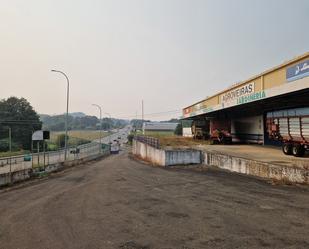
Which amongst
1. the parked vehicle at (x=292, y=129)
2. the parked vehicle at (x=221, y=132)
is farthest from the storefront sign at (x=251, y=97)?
the parked vehicle at (x=221, y=132)

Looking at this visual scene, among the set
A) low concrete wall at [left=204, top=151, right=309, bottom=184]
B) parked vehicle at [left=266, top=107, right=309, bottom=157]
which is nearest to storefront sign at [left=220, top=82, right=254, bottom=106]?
parked vehicle at [left=266, top=107, right=309, bottom=157]

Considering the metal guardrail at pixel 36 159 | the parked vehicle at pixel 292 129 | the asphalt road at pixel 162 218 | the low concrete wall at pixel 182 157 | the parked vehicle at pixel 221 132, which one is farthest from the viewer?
the parked vehicle at pixel 221 132

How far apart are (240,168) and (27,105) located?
8919 centimetres

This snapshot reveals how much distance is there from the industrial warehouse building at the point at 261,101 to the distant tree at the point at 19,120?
52.8 meters

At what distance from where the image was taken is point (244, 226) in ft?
26.3

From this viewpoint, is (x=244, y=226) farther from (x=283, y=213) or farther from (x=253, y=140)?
(x=253, y=140)

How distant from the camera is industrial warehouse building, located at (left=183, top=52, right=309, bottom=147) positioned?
17.6 metres

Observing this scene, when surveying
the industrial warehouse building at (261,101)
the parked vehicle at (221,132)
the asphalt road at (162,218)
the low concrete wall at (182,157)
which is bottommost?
the asphalt road at (162,218)

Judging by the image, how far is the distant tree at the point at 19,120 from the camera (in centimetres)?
8331

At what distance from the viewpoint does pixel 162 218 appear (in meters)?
9.06

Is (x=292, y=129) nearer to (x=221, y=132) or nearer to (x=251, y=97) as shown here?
(x=251, y=97)

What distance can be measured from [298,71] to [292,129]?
4.56m

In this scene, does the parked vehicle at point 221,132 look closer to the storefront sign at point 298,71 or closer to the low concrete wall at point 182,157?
the low concrete wall at point 182,157

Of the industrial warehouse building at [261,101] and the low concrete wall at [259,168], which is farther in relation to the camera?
the industrial warehouse building at [261,101]
